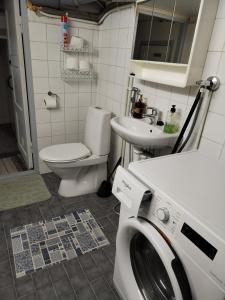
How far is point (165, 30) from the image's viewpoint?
1378mm

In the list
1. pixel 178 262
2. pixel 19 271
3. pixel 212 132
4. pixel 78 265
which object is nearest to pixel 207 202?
pixel 178 262

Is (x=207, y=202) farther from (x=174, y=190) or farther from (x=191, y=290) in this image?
(x=191, y=290)

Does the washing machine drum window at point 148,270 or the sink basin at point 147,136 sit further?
the sink basin at point 147,136

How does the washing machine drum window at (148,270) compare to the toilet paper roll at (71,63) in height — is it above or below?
below

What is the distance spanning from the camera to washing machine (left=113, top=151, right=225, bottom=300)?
66 cm

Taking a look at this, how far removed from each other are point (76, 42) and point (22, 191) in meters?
1.51

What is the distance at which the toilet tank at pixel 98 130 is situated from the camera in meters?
1.93

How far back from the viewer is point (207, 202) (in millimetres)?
788

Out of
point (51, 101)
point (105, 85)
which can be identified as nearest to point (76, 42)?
point (105, 85)

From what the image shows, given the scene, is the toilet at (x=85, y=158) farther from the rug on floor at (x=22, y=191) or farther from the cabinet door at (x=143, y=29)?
the cabinet door at (x=143, y=29)

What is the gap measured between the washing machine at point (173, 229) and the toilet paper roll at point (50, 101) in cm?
140

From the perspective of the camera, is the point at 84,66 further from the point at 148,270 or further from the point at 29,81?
the point at 148,270

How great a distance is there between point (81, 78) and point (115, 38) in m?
0.53

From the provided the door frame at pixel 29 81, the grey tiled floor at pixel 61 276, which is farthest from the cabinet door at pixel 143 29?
the grey tiled floor at pixel 61 276
